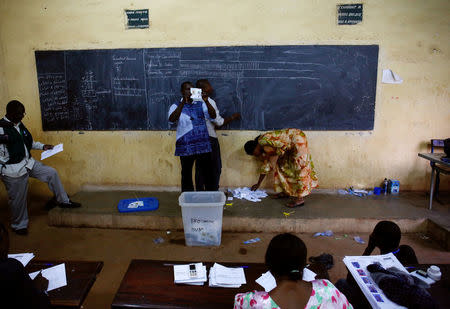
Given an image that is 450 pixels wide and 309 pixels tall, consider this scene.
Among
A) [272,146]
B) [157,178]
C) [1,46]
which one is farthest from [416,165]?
[1,46]

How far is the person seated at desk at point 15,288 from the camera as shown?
137 cm

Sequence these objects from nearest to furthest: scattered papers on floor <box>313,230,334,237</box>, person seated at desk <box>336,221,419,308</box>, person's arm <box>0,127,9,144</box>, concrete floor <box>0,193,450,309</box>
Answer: person seated at desk <box>336,221,419,308</box>
concrete floor <box>0,193,450,309</box>
person's arm <box>0,127,9,144</box>
scattered papers on floor <box>313,230,334,237</box>

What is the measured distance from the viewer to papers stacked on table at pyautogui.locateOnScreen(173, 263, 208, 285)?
1.76 meters

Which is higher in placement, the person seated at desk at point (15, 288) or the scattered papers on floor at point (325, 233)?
the person seated at desk at point (15, 288)

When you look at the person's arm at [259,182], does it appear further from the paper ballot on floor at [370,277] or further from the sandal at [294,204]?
the paper ballot on floor at [370,277]

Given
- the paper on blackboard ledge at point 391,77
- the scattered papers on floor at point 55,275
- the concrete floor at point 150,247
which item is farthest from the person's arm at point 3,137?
the paper on blackboard ledge at point 391,77

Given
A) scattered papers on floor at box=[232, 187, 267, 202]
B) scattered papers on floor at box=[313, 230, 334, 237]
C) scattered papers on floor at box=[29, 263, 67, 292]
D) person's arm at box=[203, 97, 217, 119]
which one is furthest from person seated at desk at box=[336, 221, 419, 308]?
person's arm at box=[203, 97, 217, 119]

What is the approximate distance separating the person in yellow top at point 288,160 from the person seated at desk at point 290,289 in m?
2.37

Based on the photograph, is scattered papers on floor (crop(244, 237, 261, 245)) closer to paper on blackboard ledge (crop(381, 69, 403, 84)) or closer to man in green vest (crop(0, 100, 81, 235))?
man in green vest (crop(0, 100, 81, 235))

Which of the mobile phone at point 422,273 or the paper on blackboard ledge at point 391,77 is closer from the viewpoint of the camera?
the mobile phone at point 422,273

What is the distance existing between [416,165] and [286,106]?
1963 mm

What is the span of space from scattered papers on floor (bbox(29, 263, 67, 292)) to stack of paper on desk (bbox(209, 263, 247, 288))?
2.63 feet

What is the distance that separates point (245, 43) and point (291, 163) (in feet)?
5.50

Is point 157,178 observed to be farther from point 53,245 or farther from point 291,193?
point 291,193
